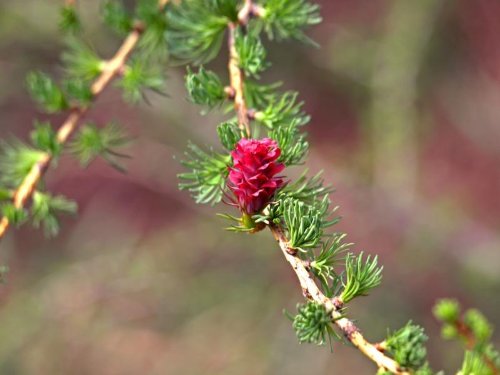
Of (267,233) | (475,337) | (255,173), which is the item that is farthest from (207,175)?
(267,233)

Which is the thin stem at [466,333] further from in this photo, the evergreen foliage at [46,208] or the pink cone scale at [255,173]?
the evergreen foliage at [46,208]

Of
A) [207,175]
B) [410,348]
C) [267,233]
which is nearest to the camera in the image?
[410,348]

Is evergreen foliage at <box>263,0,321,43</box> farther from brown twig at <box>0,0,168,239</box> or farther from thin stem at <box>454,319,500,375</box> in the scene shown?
thin stem at <box>454,319,500,375</box>

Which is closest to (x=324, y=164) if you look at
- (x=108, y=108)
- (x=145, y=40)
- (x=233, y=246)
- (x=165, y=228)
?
(x=233, y=246)

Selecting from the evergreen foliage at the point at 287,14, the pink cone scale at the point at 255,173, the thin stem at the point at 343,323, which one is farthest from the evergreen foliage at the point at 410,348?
the evergreen foliage at the point at 287,14

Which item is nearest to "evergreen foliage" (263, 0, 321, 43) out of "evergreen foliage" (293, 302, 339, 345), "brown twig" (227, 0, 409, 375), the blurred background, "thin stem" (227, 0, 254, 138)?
"thin stem" (227, 0, 254, 138)

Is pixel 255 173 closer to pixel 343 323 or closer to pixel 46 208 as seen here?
pixel 343 323

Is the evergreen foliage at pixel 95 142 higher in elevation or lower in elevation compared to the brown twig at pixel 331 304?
lower
